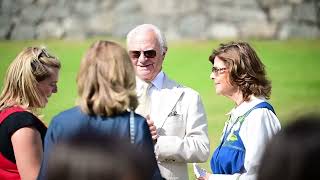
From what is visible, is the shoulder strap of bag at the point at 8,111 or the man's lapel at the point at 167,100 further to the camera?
the man's lapel at the point at 167,100

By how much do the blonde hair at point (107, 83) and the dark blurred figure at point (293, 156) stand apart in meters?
1.10

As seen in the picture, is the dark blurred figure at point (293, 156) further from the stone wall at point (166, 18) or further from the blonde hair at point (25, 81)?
the stone wall at point (166, 18)

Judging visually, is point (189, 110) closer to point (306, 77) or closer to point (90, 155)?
point (90, 155)

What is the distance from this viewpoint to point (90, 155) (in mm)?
1672

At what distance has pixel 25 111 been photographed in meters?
3.24

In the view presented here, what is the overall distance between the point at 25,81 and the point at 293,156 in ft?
6.23

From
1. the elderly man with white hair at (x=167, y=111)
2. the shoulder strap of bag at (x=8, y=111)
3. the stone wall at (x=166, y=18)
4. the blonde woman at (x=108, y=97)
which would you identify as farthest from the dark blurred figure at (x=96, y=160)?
the stone wall at (x=166, y=18)

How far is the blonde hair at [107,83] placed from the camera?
2701 mm

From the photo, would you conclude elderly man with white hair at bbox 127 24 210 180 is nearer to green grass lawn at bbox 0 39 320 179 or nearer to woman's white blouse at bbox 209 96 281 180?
woman's white blouse at bbox 209 96 281 180

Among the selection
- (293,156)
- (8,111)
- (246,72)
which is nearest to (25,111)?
(8,111)

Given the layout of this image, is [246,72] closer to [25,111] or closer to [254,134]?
[254,134]

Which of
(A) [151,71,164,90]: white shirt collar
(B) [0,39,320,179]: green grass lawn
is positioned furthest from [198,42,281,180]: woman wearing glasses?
(B) [0,39,320,179]: green grass lawn

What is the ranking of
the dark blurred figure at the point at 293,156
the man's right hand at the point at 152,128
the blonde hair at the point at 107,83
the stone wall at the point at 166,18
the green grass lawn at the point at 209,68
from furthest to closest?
the stone wall at the point at 166,18 → the green grass lawn at the point at 209,68 → the man's right hand at the point at 152,128 → the blonde hair at the point at 107,83 → the dark blurred figure at the point at 293,156

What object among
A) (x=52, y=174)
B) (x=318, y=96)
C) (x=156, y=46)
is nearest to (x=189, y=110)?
(x=156, y=46)
